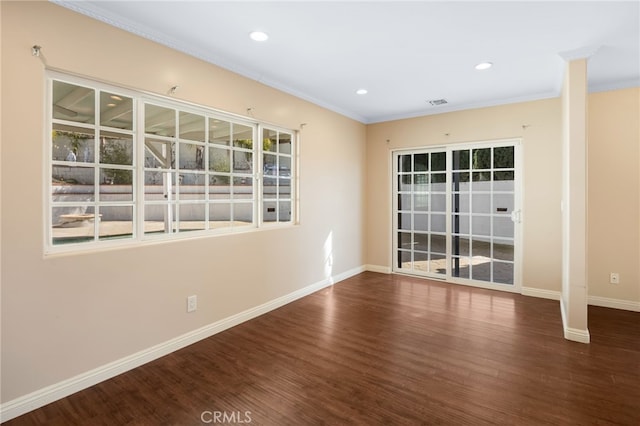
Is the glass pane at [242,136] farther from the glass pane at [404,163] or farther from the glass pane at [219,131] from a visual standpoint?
the glass pane at [404,163]

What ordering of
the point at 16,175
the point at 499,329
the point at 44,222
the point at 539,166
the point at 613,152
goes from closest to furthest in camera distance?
the point at 16,175 → the point at 44,222 → the point at 499,329 → the point at 613,152 → the point at 539,166

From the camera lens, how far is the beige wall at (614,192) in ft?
12.4

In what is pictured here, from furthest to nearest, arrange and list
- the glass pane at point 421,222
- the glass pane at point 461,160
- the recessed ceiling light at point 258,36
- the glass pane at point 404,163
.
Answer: the glass pane at point 404,163 → the glass pane at point 421,222 → the glass pane at point 461,160 → the recessed ceiling light at point 258,36

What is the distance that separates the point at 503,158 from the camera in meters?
4.62

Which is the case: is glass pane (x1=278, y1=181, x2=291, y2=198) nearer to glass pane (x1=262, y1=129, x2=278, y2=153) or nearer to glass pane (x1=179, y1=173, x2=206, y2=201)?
glass pane (x1=262, y1=129, x2=278, y2=153)

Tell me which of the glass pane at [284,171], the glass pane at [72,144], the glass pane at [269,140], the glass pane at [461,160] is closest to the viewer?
the glass pane at [72,144]

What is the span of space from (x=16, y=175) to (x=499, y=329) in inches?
163

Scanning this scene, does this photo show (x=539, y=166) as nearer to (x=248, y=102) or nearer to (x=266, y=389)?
(x=248, y=102)

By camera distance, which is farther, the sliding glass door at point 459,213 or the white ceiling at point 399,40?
the sliding glass door at point 459,213

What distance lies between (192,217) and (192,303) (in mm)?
796

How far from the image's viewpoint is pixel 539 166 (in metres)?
4.30

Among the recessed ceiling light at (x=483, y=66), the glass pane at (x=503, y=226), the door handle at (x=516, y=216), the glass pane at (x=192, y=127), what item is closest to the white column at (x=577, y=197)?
the recessed ceiling light at (x=483, y=66)

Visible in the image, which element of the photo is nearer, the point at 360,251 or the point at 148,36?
the point at 148,36

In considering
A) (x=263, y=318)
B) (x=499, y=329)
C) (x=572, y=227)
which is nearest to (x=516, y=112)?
(x=572, y=227)
